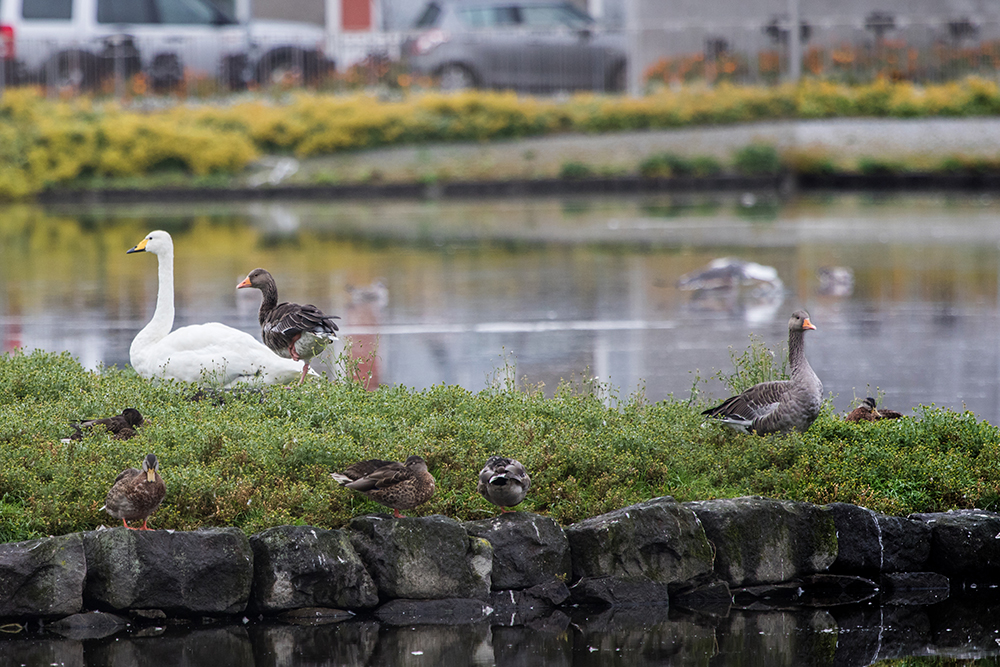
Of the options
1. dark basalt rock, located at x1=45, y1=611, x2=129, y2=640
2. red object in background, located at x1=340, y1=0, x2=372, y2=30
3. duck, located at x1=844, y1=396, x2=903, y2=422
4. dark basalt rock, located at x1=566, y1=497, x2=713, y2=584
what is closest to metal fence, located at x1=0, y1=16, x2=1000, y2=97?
red object in background, located at x1=340, y1=0, x2=372, y2=30

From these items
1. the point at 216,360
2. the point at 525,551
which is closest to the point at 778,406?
the point at 525,551

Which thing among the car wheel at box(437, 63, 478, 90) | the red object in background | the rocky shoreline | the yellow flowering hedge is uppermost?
the red object in background

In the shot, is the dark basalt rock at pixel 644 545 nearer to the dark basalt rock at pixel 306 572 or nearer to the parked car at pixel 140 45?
the dark basalt rock at pixel 306 572

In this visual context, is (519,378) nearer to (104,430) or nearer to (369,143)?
(104,430)

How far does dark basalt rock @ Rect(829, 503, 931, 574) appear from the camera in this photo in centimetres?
647

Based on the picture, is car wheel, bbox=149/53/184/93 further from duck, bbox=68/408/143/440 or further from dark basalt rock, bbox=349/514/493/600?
→ dark basalt rock, bbox=349/514/493/600

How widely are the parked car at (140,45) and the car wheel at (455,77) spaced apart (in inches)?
116

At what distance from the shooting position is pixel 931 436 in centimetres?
727

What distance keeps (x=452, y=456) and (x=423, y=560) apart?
84 cm

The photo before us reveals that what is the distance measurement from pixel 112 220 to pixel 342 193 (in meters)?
5.86

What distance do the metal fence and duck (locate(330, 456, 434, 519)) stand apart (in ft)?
87.8

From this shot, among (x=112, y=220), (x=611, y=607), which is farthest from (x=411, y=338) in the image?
(x=112, y=220)

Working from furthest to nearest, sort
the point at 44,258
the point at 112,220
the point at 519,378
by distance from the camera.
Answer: the point at 112,220, the point at 44,258, the point at 519,378

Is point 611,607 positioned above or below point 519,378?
below
